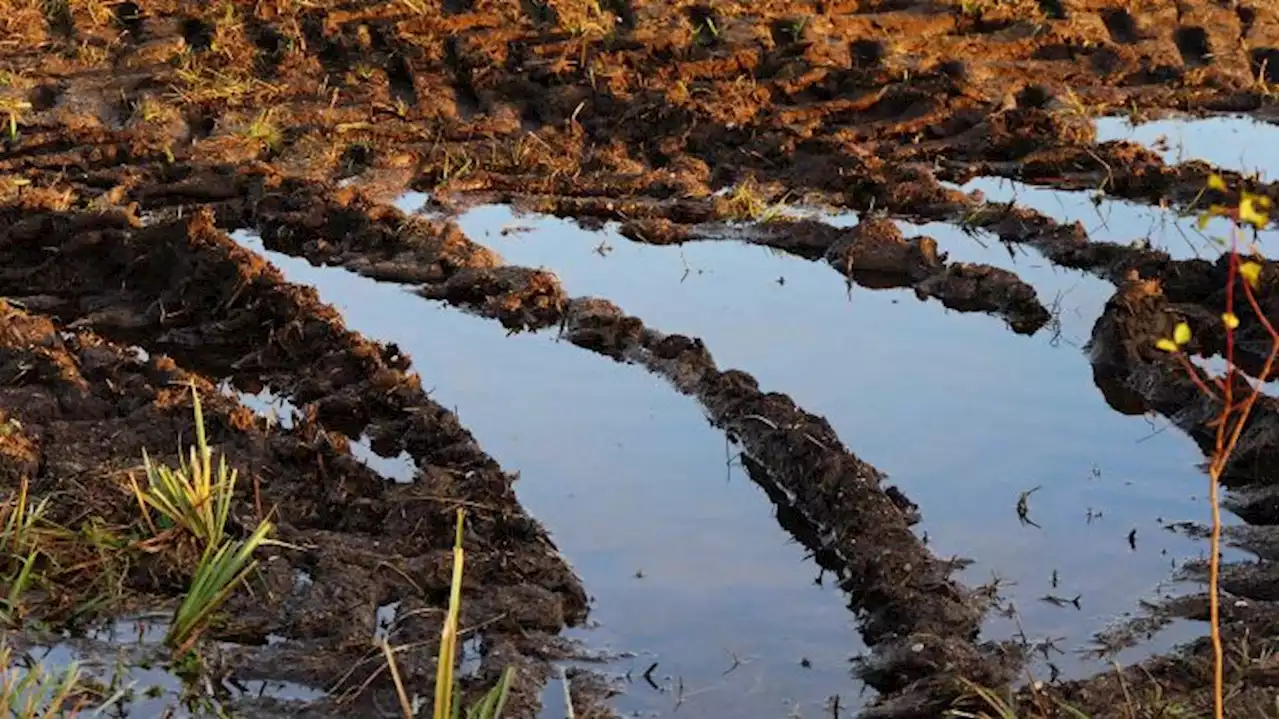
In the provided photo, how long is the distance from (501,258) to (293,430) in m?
2.12

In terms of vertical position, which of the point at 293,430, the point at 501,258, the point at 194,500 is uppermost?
the point at 194,500

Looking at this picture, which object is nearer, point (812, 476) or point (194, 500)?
point (194, 500)

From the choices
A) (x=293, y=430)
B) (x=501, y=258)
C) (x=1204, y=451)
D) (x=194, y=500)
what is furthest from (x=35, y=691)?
(x=501, y=258)

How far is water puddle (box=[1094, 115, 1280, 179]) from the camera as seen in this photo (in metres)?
9.14

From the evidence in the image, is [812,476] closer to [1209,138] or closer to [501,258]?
[501,258]

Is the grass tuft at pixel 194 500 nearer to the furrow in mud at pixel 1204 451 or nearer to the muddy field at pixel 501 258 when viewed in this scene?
the muddy field at pixel 501 258

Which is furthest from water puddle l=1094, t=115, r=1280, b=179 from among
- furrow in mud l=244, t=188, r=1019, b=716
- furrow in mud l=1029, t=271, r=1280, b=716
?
furrow in mud l=244, t=188, r=1019, b=716

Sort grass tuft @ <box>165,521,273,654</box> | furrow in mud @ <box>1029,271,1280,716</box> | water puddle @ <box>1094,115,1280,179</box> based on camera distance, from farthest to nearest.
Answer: water puddle @ <box>1094,115,1280,179</box>, grass tuft @ <box>165,521,273,654</box>, furrow in mud @ <box>1029,271,1280,716</box>

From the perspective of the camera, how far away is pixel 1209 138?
376 inches

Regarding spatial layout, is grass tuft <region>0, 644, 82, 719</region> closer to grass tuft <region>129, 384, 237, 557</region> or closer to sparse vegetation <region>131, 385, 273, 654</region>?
sparse vegetation <region>131, 385, 273, 654</region>

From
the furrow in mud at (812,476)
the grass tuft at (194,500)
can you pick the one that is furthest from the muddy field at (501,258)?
the grass tuft at (194,500)

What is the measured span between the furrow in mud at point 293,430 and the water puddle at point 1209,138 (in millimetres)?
4501

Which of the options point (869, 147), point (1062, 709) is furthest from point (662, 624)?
point (869, 147)

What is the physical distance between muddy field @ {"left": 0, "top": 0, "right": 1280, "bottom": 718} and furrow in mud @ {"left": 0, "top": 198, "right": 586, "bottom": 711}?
0.01m
